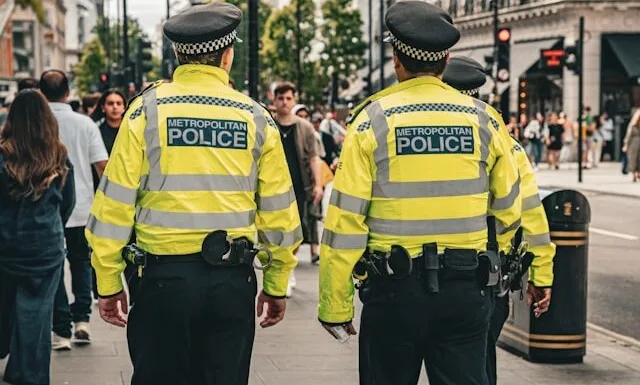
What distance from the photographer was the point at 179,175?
191 inches

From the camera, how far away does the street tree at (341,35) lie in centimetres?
6988

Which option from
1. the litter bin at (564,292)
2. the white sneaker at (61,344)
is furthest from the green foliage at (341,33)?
the litter bin at (564,292)

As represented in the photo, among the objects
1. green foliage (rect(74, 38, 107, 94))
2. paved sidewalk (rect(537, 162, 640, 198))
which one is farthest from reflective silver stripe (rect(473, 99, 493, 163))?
green foliage (rect(74, 38, 107, 94))

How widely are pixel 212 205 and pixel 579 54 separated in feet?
85.3

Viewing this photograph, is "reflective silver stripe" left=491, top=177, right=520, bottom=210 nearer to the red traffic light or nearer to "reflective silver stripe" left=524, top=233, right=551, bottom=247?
"reflective silver stripe" left=524, top=233, right=551, bottom=247

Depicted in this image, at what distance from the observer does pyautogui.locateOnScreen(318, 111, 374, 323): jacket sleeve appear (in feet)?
15.8

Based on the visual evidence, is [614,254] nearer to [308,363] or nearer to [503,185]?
[308,363]

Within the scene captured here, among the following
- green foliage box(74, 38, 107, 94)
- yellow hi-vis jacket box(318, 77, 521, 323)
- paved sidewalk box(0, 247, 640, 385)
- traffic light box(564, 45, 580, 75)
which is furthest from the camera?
green foliage box(74, 38, 107, 94)

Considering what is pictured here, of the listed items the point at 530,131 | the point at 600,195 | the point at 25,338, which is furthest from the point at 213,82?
the point at 530,131

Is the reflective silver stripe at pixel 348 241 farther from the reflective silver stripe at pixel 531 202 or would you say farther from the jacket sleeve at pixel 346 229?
the reflective silver stripe at pixel 531 202

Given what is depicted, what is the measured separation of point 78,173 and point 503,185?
4.81 metres

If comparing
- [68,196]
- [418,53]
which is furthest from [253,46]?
[418,53]

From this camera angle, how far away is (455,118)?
16.1 feet

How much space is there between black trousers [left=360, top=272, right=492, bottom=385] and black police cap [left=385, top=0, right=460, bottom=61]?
2.77 ft
